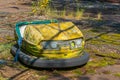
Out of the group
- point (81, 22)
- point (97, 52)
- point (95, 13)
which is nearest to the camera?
point (97, 52)

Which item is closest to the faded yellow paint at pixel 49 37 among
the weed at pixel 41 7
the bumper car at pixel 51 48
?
the bumper car at pixel 51 48

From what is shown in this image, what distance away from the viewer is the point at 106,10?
1538 centimetres

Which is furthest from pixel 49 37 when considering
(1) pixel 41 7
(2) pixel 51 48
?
(1) pixel 41 7

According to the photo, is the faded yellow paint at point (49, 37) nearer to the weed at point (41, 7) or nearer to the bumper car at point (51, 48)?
the bumper car at point (51, 48)

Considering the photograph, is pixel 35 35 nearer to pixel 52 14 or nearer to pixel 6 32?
pixel 6 32

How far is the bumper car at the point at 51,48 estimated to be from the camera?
605 centimetres

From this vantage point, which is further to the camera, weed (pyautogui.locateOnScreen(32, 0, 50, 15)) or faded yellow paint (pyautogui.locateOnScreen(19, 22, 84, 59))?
weed (pyautogui.locateOnScreen(32, 0, 50, 15))

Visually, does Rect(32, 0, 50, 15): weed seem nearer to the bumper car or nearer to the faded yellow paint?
the faded yellow paint

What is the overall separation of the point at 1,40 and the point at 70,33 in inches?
106

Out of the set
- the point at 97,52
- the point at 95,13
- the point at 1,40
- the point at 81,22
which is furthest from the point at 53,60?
the point at 95,13

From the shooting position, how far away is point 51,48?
6.16 m

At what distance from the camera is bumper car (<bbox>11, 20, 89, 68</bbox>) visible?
605cm

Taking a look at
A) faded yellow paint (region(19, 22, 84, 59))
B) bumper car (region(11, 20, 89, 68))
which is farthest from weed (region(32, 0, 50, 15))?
bumper car (region(11, 20, 89, 68))

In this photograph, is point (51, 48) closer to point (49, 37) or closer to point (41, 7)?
point (49, 37)
